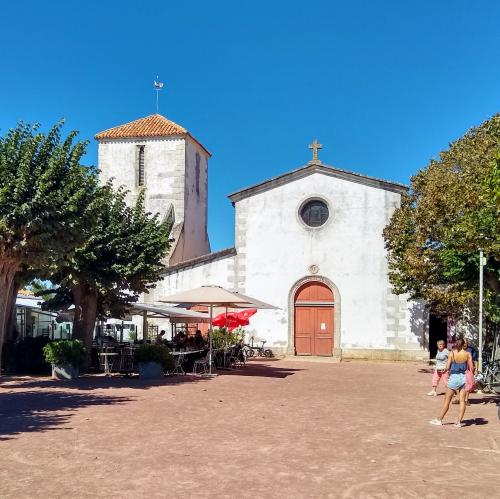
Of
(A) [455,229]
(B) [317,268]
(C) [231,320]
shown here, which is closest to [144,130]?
(B) [317,268]

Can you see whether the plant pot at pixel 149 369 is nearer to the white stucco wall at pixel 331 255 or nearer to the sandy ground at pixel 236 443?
the sandy ground at pixel 236 443

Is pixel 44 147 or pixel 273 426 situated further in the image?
pixel 44 147

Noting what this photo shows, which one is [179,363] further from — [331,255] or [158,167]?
[158,167]

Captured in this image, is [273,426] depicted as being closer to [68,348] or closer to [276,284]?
[68,348]

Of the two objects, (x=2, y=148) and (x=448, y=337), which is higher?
(x=2, y=148)

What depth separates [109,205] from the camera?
58.2 ft

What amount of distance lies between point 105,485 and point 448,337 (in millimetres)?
22970

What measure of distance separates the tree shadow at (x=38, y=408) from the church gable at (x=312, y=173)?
16.7 metres

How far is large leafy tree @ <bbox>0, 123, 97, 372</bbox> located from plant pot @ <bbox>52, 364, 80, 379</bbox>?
78.6 inches

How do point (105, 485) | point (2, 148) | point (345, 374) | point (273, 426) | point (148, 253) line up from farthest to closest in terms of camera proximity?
point (345, 374) < point (148, 253) < point (2, 148) < point (273, 426) < point (105, 485)

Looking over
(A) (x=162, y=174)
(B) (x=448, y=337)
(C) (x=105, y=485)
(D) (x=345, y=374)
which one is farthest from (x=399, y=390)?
(A) (x=162, y=174)

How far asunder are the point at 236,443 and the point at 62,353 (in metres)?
8.73

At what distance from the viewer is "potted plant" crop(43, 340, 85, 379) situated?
15.5 metres

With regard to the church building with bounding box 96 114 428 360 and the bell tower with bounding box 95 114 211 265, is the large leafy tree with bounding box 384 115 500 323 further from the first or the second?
the bell tower with bounding box 95 114 211 265
